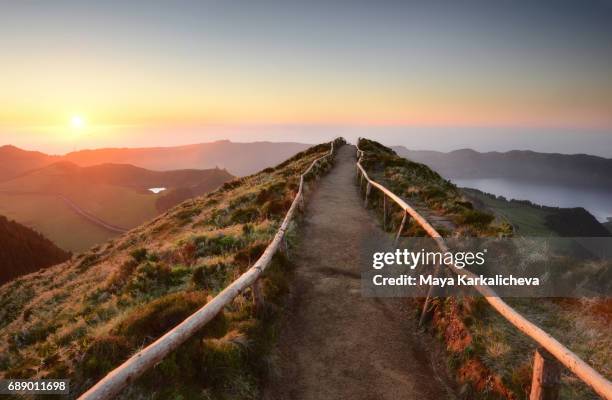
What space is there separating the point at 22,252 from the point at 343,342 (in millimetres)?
137435

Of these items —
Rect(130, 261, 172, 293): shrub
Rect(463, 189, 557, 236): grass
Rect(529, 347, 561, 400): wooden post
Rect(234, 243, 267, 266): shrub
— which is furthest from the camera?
Rect(463, 189, 557, 236): grass

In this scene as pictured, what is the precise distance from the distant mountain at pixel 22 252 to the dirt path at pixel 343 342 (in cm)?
12217

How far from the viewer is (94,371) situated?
5480mm

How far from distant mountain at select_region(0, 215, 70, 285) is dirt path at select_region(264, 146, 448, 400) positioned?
122 m

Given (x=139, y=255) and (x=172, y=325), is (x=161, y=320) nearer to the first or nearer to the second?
(x=172, y=325)

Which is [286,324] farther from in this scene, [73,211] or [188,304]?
[73,211]

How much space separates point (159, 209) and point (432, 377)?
662 ft

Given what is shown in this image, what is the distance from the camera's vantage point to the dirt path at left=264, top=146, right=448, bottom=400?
571cm

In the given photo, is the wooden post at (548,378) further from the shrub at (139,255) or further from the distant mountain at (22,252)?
the distant mountain at (22,252)

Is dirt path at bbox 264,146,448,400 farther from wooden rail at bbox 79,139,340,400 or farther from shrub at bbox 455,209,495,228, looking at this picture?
shrub at bbox 455,209,495,228

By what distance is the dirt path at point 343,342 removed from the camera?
18.7ft

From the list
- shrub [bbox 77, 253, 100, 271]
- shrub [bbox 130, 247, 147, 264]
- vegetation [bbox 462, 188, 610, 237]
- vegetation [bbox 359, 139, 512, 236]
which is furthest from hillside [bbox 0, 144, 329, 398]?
vegetation [bbox 462, 188, 610, 237]

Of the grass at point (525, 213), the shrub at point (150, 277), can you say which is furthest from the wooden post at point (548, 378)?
the grass at point (525, 213)

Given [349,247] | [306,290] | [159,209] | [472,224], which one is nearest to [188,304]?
[306,290]
